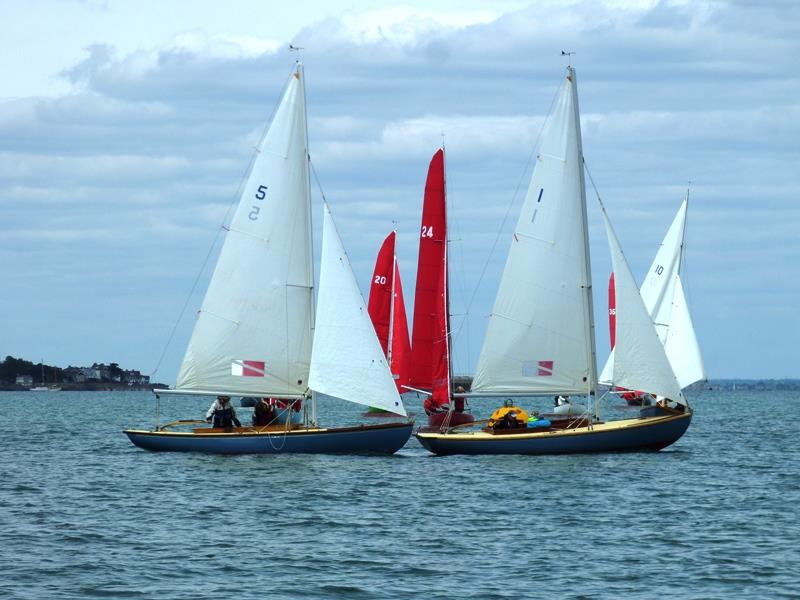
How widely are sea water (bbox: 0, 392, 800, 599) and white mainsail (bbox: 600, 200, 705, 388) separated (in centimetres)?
2206

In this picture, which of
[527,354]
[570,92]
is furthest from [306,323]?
[570,92]

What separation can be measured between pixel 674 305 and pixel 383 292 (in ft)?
46.3

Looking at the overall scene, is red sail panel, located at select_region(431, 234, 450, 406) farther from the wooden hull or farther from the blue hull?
the blue hull

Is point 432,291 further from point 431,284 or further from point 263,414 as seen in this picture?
point 263,414

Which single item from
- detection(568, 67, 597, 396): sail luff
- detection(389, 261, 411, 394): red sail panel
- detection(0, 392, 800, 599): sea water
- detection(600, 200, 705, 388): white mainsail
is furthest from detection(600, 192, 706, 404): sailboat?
detection(568, 67, 597, 396): sail luff

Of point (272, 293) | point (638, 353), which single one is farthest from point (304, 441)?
point (638, 353)

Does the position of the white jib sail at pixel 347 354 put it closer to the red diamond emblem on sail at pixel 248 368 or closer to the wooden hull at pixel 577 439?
the red diamond emblem on sail at pixel 248 368

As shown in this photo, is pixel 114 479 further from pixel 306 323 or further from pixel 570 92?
pixel 570 92

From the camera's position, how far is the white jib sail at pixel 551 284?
141 feet

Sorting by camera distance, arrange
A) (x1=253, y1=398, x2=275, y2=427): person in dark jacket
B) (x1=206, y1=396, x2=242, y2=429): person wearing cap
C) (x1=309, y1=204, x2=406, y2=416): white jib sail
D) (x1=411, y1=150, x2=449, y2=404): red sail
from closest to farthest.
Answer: (x1=309, y1=204, x2=406, y2=416): white jib sail
(x1=253, y1=398, x2=275, y2=427): person in dark jacket
(x1=206, y1=396, x2=242, y2=429): person wearing cap
(x1=411, y1=150, x2=449, y2=404): red sail

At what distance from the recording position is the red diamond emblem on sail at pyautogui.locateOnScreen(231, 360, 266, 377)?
42.9 metres

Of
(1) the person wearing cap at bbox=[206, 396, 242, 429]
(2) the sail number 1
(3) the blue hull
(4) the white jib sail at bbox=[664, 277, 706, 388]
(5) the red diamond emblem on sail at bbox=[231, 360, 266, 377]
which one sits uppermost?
(2) the sail number 1

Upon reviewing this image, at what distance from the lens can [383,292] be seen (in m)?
68.1

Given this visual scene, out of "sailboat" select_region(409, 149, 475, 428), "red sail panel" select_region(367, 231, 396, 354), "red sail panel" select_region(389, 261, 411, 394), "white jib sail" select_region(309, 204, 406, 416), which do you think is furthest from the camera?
"red sail panel" select_region(389, 261, 411, 394)
